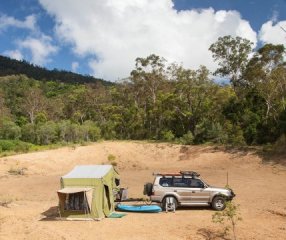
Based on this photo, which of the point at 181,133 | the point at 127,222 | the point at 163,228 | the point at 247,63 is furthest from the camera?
the point at 181,133

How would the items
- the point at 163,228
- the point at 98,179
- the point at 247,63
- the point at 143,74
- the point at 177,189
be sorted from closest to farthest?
the point at 163,228, the point at 98,179, the point at 177,189, the point at 247,63, the point at 143,74

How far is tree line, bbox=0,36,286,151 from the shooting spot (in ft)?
149

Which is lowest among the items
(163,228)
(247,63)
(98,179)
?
(163,228)

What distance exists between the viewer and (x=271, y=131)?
45.1 meters

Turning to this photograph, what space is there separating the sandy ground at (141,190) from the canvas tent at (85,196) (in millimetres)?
650

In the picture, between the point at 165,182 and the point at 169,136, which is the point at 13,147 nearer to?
the point at 169,136

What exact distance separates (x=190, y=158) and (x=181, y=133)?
46.5ft

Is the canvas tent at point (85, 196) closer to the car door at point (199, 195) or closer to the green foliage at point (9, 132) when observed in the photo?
the car door at point (199, 195)

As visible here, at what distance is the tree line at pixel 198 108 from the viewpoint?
45500mm

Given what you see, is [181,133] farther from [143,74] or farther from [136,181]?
[136,181]

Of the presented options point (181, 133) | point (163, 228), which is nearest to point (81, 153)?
point (181, 133)

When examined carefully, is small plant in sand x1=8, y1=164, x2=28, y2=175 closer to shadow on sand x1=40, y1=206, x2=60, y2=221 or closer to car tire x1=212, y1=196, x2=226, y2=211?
shadow on sand x1=40, y1=206, x2=60, y2=221

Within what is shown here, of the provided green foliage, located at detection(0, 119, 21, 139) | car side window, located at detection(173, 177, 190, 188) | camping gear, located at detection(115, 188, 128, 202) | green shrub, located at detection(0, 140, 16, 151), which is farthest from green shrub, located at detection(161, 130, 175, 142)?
car side window, located at detection(173, 177, 190, 188)

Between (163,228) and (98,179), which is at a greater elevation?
(98,179)
